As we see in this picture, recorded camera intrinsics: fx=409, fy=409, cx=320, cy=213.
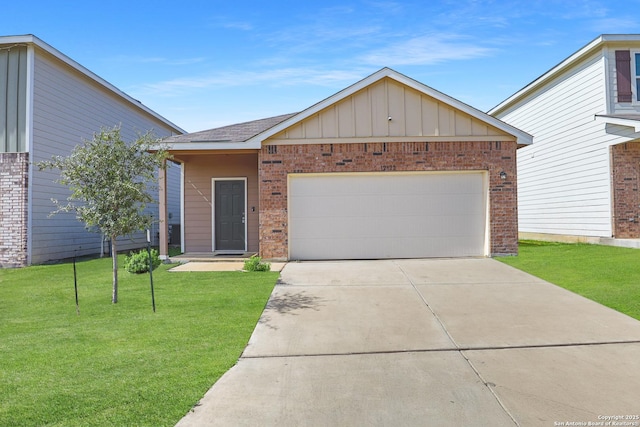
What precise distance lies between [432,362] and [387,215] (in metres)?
6.67

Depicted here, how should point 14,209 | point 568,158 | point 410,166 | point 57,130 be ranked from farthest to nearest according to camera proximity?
point 568,158, point 57,130, point 14,209, point 410,166

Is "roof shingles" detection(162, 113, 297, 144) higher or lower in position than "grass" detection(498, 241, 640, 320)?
higher

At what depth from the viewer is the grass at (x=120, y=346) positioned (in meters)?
3.11

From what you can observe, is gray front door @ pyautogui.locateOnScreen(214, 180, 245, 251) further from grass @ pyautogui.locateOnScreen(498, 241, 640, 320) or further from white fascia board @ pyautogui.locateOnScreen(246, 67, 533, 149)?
grass @ pyautogui.locateOnScreen(498, 241, 640, 320)

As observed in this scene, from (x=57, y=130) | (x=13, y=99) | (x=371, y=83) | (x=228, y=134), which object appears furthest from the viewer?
(x=57, y=130)

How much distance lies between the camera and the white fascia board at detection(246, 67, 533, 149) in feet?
33.5

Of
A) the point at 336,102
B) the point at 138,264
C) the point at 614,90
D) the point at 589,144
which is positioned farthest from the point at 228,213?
the point at 614,90

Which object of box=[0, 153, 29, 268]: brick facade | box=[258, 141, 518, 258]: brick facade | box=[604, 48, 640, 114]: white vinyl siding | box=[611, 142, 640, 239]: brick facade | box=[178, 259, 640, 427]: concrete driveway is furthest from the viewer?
box=[604, 48, 640, 114]: white vinyl siding

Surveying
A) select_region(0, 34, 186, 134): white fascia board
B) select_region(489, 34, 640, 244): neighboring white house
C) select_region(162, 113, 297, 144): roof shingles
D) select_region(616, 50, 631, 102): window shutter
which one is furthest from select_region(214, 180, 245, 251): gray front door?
select_region(616, 50, 631, 102): window shutter

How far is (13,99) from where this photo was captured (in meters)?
10.9

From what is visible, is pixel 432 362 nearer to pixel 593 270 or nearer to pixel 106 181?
pixel 106 181

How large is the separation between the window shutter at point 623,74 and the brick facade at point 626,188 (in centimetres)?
153

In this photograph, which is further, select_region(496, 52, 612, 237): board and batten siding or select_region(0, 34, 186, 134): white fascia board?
select_region(496, 52, 612, 237): board and batten siding

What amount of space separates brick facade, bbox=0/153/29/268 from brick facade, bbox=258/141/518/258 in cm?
629
